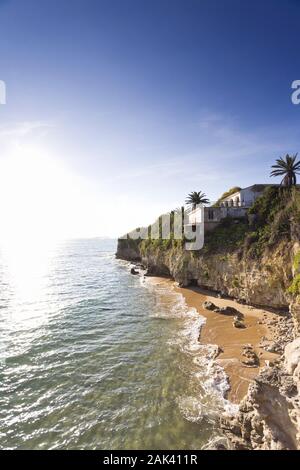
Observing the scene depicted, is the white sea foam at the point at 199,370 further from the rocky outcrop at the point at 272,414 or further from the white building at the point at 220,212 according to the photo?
the white building at the point at 220,212

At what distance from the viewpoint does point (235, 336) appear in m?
20.1

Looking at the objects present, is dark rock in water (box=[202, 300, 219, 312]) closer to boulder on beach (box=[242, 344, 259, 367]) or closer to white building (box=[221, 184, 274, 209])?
boulder on beach (box=[242, 344, 259, 367])

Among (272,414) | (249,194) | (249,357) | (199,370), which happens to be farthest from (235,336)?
(249,194)

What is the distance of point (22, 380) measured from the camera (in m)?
15.8

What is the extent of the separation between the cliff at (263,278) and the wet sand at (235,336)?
4.93 ft

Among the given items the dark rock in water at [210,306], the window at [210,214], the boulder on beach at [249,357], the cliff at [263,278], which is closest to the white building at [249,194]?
the cliff at [263,278]

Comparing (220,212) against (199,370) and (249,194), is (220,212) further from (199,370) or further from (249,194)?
(199,370)

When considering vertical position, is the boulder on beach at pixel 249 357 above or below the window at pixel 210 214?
below

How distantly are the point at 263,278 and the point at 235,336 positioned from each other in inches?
298

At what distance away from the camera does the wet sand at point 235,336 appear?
14648 mm

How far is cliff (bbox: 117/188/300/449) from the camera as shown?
28.7ft

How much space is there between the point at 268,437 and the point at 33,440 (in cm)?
1047

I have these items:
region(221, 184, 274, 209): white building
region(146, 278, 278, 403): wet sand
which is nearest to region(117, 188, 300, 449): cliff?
region(146, 278, 278, 403): wet sand

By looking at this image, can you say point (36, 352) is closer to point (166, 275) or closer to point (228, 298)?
point (228, 298)
